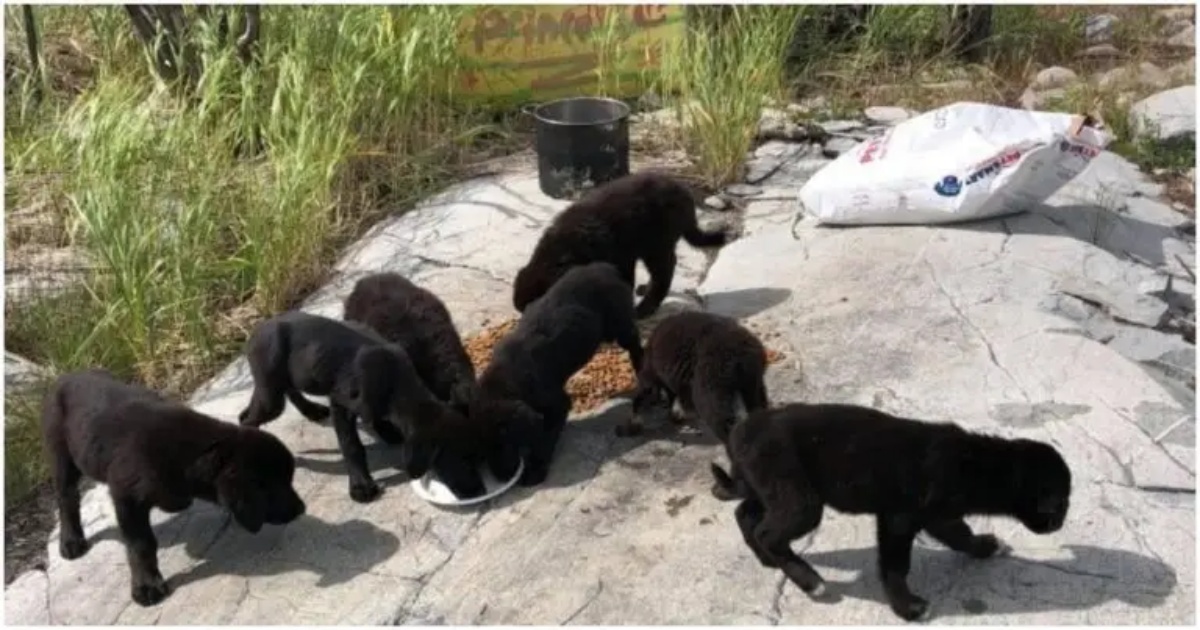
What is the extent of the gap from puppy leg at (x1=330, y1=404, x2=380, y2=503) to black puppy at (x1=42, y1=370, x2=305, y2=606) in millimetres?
458

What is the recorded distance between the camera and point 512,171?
9.10m

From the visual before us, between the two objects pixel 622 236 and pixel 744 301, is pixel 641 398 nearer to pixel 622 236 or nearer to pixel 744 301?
pixel 622 236

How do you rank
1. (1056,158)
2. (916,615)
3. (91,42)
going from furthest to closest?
(91,42) → (1056,158) → (916,615)

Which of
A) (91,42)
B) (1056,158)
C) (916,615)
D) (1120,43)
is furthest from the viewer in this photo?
(1120,43)

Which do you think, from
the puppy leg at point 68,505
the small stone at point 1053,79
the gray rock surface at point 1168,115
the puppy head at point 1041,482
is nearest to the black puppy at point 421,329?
the puppy leg at point 68,505

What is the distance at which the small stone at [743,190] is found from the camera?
27.8 feet

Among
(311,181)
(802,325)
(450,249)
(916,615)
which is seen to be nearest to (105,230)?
(311,181)

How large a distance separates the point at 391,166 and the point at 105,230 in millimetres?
2478

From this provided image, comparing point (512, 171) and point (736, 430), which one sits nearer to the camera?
point (736, 430)

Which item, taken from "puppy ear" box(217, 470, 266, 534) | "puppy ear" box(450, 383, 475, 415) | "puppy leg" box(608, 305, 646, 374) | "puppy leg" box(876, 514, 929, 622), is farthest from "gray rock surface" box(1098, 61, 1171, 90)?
"puppy ear" box(217, 470, 266, 534)

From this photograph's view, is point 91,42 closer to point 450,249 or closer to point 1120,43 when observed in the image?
point 450,249

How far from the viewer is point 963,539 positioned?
441cm

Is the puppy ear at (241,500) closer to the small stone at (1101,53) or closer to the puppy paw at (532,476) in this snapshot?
the puppy paw at (532,476)

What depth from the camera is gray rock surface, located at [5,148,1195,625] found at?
14.5 ft
